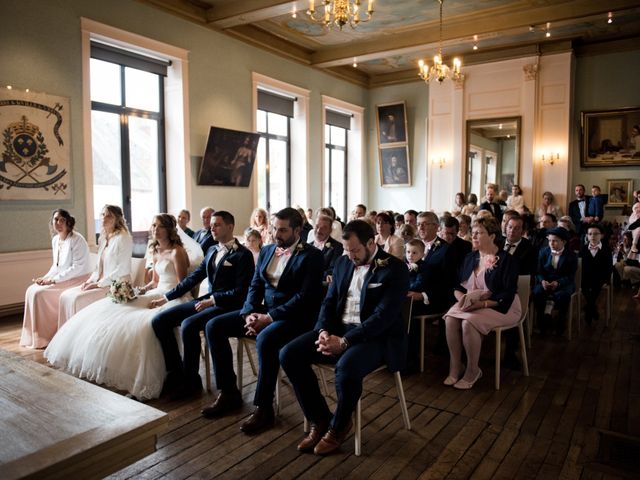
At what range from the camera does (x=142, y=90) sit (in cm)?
796

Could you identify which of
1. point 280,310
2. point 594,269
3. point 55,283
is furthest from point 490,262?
point 55,283

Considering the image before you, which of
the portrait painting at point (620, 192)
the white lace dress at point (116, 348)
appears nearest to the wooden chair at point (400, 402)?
the white lace dress at point (116, 348)

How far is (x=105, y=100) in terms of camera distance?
24.4ft

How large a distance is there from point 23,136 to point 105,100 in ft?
5.36

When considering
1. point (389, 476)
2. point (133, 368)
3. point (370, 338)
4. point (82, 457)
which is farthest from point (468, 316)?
point (82, 457)

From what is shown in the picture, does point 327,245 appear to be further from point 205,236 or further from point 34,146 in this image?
point 34,146

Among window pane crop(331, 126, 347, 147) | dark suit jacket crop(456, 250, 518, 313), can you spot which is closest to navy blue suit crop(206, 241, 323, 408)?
dark suit jacket crop(456, 250, 518, 313)

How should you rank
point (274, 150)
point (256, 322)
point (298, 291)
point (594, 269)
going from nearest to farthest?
point (256, 322), point (298, 291), point (594, 269), point (274, 150)

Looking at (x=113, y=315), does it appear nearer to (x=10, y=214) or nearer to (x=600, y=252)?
(x=10, y=214)

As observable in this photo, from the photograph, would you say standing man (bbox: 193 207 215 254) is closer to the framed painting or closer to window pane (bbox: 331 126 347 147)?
window pane (bbox: 331 126 347 147)

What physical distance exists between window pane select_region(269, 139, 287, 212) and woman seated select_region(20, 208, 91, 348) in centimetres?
566

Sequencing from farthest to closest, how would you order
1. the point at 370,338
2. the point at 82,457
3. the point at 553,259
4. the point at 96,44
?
the point at 96,44
the point at 553,259
the point at 370,338
the point at 82,457

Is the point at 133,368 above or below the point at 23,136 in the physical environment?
below

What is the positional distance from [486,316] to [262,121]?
7671 mm
